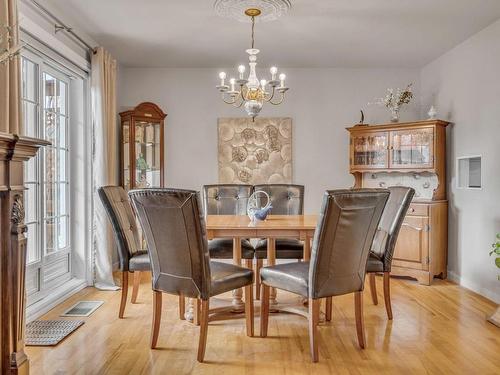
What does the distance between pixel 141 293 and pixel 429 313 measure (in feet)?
8.23

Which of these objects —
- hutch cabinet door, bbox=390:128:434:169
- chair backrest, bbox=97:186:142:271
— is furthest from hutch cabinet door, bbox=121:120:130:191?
hutch cabinet door, bbox=390:128:434:169

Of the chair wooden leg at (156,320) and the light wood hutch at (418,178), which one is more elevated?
the light wood hutch at (418,178)

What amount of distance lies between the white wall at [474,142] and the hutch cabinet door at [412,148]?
0.27 metres

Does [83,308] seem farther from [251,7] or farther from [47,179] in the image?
[251,7]

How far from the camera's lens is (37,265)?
356 cm

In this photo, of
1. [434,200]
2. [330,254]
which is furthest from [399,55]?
[330,254]

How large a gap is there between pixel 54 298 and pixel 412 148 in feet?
12.5

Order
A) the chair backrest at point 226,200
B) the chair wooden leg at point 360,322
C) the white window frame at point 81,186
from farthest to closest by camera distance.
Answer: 1. the chair backrest at point 226,200
2. the white window frame at point 81,186
3. the chair wooden leg at point 360,322

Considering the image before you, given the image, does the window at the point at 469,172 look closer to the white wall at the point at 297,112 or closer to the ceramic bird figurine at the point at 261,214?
the white wall at the point at 297,112

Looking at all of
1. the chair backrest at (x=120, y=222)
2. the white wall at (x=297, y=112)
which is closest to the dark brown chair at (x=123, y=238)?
the chair backrest at (x=120, y=222)

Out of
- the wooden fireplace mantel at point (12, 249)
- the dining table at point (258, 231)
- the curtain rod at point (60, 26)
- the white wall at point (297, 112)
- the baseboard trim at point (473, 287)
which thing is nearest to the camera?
the wooden fireplace mantel at point (12, 249)

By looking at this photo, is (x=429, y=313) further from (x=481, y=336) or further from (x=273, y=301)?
(x=273, y=301)

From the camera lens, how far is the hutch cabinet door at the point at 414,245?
4531mm

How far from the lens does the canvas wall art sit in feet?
17.9
